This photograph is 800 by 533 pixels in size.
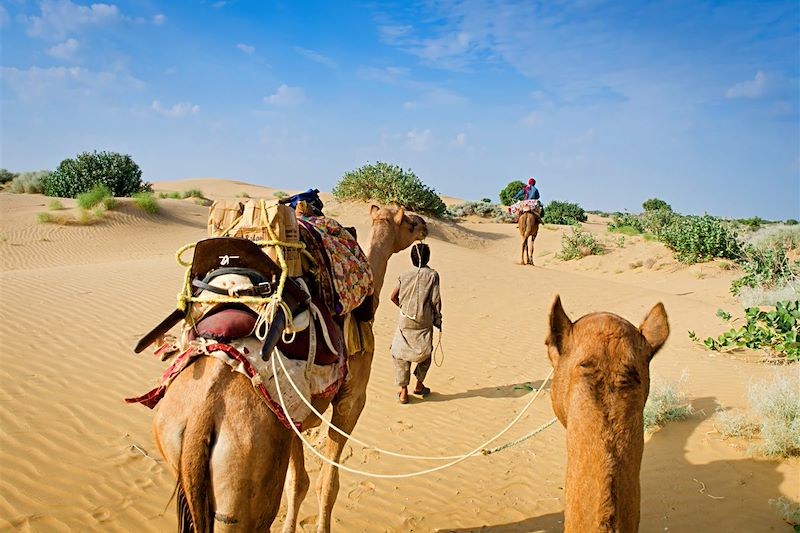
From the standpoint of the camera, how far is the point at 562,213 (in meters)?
39.7

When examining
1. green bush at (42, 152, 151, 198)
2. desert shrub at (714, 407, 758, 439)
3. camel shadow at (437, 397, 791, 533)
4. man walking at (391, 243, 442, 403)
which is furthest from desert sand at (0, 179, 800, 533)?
green bush at (42, 152, 151, 198)

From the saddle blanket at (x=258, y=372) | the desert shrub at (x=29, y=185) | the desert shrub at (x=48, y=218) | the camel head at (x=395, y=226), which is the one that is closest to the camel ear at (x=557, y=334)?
the saddle blanket at (x=258, y=372)

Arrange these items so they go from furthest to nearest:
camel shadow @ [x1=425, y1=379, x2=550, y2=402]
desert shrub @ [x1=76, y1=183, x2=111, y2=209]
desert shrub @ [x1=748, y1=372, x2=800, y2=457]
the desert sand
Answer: desert shrub @ [x1=76, y1=183, x2=111, y2=209], camel shadow @ [x1=425, y1=379, x2=550, y2=402], desert shrub @ [x1=748, y1=372, x2=800, y2=457], the desert sand

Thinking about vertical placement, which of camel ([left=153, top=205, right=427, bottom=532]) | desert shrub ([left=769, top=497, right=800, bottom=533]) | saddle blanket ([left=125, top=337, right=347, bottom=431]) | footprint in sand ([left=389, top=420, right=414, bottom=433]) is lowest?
footprint in sand ([left=389, top=420, right=414, bottom=433])

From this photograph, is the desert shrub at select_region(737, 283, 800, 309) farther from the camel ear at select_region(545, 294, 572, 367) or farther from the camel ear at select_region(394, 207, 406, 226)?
the camel ear at select_region(545, 294, 572, 367)

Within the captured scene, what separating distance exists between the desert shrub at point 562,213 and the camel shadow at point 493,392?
99.2 ft

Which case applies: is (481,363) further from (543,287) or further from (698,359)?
(543,287)

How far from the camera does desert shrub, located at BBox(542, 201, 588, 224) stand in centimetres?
3841

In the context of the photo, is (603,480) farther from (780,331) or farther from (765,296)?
(765,296)

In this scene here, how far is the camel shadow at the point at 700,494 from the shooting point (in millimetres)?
4562

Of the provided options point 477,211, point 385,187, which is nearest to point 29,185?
point 385,187

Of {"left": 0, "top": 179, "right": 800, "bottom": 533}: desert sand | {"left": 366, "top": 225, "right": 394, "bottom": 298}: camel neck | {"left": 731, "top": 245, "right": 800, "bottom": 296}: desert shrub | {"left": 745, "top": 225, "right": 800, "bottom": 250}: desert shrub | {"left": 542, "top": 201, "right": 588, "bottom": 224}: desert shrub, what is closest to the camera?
{"left": 0, "top": 179, "right": 800, "bottom": 533}: desert sand

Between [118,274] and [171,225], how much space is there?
1086 cm

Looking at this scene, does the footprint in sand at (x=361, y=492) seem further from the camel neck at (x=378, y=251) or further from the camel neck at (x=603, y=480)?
the camel neck at (x=603, y=480)
